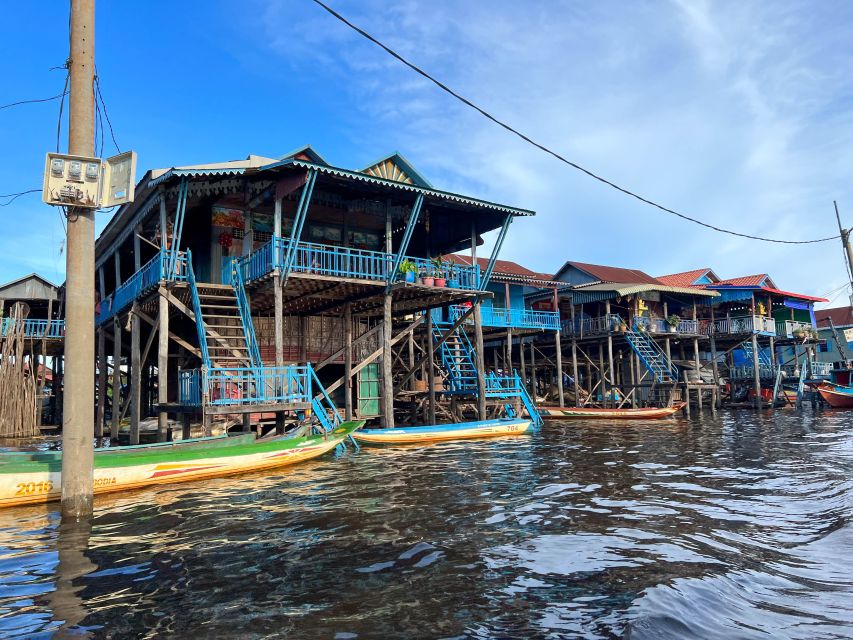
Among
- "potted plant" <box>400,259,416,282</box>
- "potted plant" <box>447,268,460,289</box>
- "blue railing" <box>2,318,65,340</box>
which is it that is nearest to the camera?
"potted plant" <box>400,259,416,282</box>

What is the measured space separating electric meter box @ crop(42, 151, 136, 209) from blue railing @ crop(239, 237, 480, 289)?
6.56m

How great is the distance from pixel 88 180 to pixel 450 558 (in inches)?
230

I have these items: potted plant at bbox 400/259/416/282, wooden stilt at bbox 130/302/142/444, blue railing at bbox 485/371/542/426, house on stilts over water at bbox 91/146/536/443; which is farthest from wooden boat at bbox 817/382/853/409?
wooden stilt at bbox 130/302/142/444

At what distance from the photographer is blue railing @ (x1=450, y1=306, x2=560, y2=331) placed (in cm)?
2462

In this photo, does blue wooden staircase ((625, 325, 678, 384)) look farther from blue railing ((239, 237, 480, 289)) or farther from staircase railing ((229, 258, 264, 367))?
staircase railing ((229, 258, 264, 367))

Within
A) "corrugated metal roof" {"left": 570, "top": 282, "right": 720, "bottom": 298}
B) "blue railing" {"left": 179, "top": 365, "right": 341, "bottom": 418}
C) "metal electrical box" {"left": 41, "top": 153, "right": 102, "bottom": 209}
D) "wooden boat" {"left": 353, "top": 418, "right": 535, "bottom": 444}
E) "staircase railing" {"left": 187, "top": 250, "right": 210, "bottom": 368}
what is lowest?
"wooden boat" {"left": 353, "top": 418, "right": 535, "bottom": 444}

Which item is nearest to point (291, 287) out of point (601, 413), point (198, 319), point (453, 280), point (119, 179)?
point (198, 319)

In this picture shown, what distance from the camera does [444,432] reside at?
643 inches

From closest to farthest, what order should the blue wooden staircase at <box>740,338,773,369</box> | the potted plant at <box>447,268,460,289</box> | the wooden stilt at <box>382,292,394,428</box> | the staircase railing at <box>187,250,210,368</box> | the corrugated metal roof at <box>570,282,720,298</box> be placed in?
the staircase railing at <box>187,250,210,368</box> < the wooden stilt at <box>382,292,394,428</box> < the potted plant at <box>447,268,460,289</box> < the corrugated metal roof at <box>570,282,720,298</box> < the blue wooden staircase at <box>740,338,773,369</box>

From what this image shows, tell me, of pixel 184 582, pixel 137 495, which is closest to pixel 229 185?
pixel 137 495

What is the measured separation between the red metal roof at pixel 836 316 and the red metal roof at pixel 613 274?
23575mm

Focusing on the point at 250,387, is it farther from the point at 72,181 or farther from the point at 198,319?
the point at 72,181

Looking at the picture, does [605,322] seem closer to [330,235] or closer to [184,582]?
[330,235]

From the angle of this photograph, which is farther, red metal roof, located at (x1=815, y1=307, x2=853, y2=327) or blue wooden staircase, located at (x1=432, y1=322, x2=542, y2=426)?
red metal roof, located at (x1=815, y1=307, x2=853, y2=327)
